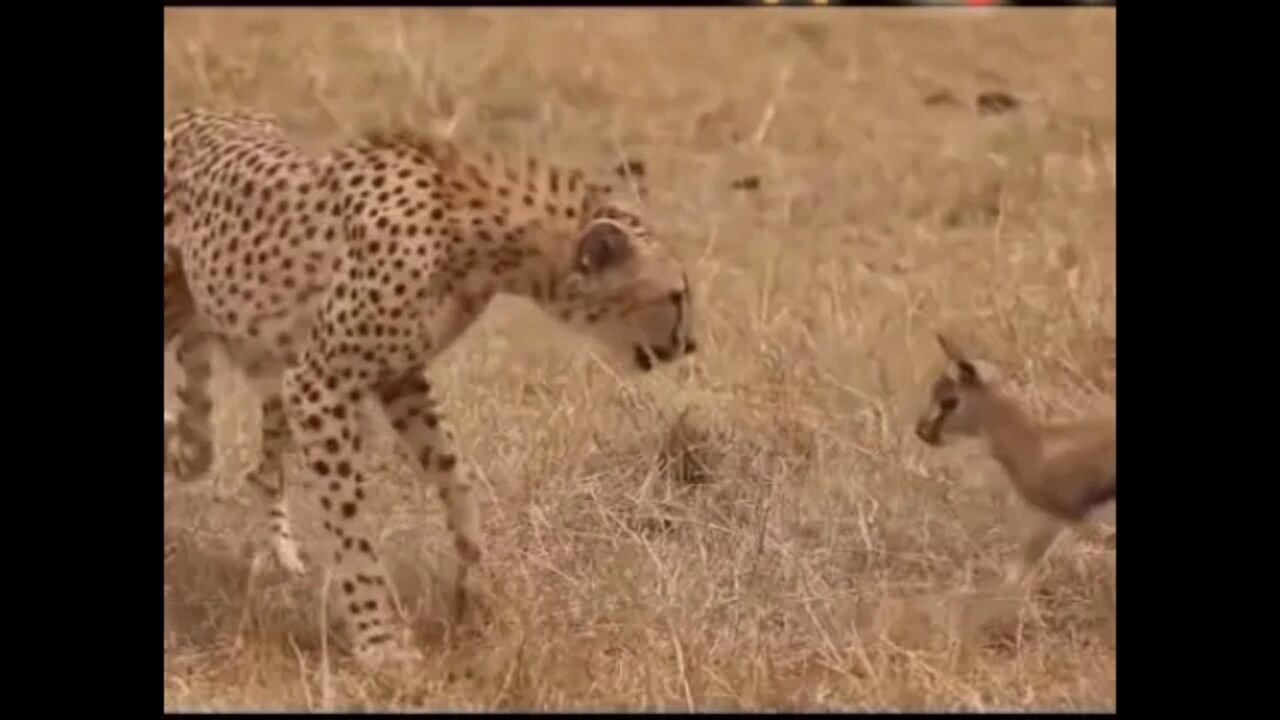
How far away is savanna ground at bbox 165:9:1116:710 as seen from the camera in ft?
10.3

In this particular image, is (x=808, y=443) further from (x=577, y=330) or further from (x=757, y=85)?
(x=757, y=85)

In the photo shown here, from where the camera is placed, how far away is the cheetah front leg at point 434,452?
11.3 ft

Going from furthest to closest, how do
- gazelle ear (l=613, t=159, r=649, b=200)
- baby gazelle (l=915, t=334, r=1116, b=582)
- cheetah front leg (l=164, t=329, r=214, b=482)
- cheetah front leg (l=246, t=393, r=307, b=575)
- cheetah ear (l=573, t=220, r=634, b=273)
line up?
cheetah front leg (l=164, t=329, r=214, b=482) < cheetah front leg (l=246, t=393, r=307, b=575) < gazelle ear (l=613, t=159, r=649, b=200) < baby gazelle (l=915, t=334, r=1116, b=582) < cheetah ear (l=573, t=220, r=634, b=273)

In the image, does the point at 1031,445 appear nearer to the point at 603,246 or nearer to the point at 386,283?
the point at 603,246

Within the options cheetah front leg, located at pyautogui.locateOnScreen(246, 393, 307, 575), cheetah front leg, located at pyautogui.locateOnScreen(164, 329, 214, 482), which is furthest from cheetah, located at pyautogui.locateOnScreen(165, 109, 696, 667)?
cheetah front leg, located at pyautogui.locateOnScreen(164, 329, 214, 482)

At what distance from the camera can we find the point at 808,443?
385 centimetres

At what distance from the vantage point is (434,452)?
11.5 ft

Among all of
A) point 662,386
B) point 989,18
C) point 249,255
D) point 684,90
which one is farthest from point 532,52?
point 249,255

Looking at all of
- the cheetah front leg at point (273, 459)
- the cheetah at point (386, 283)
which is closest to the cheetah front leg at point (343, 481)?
the cheetah at point (386, 283)

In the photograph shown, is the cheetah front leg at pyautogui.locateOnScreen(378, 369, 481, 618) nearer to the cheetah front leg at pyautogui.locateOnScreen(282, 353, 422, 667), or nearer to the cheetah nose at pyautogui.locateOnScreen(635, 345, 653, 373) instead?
the cheetah front leg at pyautogui.locateOnScreen(282, 353, 422, 667)

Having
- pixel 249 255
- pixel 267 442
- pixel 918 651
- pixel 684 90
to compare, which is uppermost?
pixel 684 90

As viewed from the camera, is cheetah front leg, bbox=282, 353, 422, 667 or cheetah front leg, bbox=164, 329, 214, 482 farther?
cheetah front leg, bbox=164, 329, 214, 482

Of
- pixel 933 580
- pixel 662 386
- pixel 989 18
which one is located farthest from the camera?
pixel 989 18

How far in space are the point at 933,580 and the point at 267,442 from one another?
3.99ft
